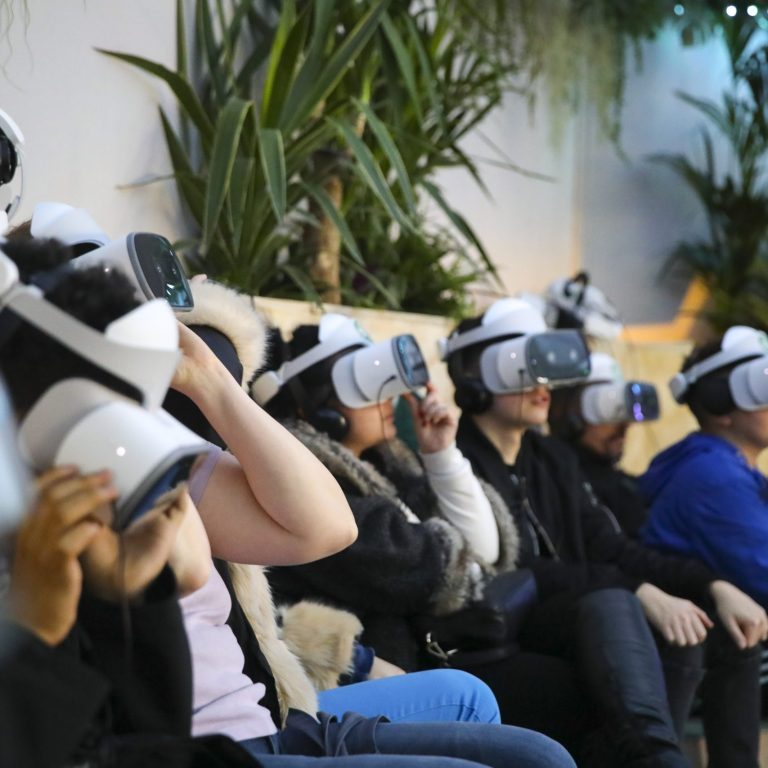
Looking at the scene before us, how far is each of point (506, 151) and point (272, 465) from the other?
3.99m

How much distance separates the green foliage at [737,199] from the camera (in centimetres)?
586

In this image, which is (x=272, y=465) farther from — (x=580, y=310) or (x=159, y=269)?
(x=580, y=310)

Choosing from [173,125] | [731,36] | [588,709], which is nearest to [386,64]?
[173,125]

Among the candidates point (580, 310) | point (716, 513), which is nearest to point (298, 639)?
point (716, 513)

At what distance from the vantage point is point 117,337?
872mm

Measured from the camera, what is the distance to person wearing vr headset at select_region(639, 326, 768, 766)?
265 centimetres

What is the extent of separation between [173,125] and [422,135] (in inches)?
32.5

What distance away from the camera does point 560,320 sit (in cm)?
459

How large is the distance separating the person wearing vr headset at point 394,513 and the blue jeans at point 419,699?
413 mm

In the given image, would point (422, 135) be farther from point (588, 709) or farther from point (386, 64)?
point (588, 709)

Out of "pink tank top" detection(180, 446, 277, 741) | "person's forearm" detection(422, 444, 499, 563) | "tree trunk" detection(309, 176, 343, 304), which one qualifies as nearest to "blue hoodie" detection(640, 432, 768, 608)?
"person's forearm" detection(422, 444, 499, 563)

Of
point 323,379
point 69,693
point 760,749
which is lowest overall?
point 760,749

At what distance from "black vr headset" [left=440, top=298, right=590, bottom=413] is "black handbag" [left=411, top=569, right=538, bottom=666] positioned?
25.9 inches

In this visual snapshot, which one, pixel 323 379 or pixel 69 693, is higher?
pixel 69 693
